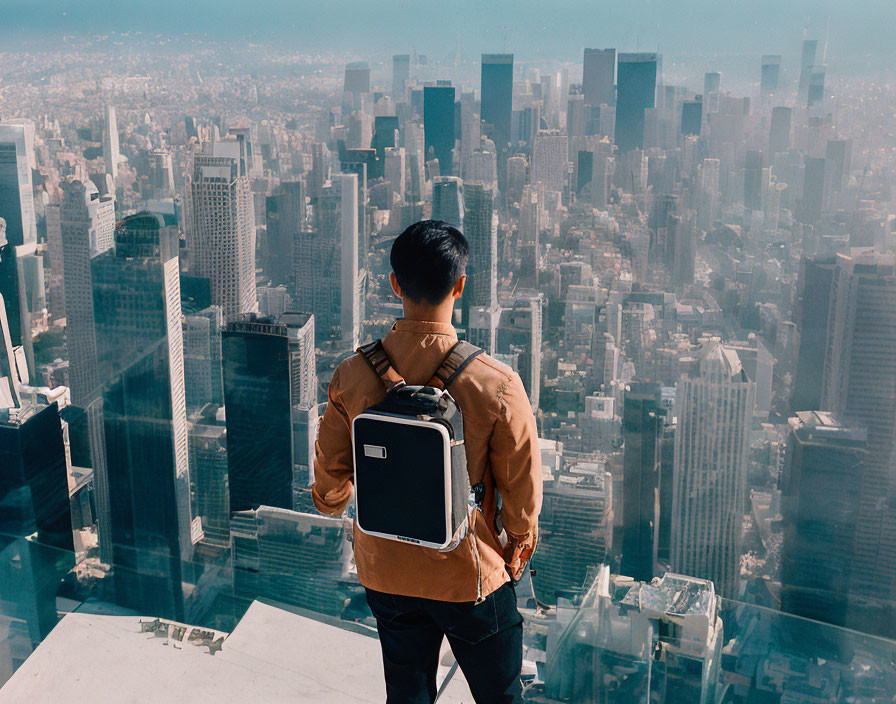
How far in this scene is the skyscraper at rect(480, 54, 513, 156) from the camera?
13.6 ft

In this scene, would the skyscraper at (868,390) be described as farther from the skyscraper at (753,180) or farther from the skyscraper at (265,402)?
the skyscraper at (265,402)

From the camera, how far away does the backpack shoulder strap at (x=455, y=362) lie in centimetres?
86

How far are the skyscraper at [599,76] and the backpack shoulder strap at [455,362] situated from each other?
150 inches

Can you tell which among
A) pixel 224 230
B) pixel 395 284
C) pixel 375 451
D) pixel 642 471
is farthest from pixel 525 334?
pixel 375 451

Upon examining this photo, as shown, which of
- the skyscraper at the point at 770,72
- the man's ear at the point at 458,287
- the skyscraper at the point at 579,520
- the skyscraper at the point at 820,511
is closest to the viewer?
the man's ear at the point at 458,287

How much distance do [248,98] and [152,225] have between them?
1007mm

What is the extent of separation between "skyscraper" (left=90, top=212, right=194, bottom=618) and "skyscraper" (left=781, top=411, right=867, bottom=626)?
374 centimetres

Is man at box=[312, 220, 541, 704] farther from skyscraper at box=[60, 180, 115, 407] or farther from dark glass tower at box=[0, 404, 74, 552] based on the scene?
skyscraper at box=[60, 180, 115, 407]

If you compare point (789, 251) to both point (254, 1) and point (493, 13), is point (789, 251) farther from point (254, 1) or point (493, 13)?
point (254, 1)

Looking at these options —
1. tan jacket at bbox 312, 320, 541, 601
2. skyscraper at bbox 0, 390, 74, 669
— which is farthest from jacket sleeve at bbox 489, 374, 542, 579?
skyscraper at bbox 0, 390, 74, 669

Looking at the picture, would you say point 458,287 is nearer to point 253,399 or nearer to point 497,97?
point 497,97

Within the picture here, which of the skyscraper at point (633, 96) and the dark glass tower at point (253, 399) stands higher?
the skyscraper at point (633, 96)

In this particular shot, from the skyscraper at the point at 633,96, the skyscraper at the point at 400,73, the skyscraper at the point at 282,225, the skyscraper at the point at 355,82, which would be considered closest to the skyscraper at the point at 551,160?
the skyscraper at the point at 633,96

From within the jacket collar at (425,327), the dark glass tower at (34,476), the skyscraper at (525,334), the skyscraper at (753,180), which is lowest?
the dark glass tower at (34,476)
